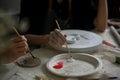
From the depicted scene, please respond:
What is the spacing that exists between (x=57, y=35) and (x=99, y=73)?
0.30 metres

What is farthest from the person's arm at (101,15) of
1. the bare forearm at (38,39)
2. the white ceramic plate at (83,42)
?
the bare forearm at (38,39)

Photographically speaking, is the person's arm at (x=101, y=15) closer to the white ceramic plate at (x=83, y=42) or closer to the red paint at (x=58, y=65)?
the white ceramic plate at (x=83, y=42)

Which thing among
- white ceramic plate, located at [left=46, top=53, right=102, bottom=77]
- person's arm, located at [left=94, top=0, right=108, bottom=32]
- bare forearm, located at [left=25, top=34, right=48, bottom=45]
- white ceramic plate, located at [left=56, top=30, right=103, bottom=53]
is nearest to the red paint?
white ceramic plate, located at [left=46, top=53, right=102, bottom=77]

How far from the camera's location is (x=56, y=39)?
98 centimetres

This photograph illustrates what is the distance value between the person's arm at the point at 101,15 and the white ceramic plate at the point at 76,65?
1.60ft

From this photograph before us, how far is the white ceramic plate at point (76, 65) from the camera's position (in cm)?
75

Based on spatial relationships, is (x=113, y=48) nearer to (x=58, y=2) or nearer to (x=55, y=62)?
(x=55, y=62)

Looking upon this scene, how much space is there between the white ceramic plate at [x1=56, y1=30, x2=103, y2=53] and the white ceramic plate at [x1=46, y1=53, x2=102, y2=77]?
0.06 metres

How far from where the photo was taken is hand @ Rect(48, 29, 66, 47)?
3.14 feet

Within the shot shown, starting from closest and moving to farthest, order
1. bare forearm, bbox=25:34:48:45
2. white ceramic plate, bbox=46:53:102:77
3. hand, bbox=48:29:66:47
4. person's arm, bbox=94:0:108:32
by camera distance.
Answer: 1. white ceramic plate, bbox=46:53:102:77
2. hand, bbox=48:29:66:47
3. bare forearm, bbox=25:34:48:45
4. person's arm, bbox=94:0:108:32

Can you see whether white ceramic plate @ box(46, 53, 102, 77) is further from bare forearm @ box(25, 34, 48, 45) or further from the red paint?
bare forearm @ box(25, 34, 48, 45)

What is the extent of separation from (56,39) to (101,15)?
542mm

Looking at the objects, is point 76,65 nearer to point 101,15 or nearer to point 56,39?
point 56,39

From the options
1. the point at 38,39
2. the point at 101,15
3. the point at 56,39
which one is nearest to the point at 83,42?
the point at 56,39
